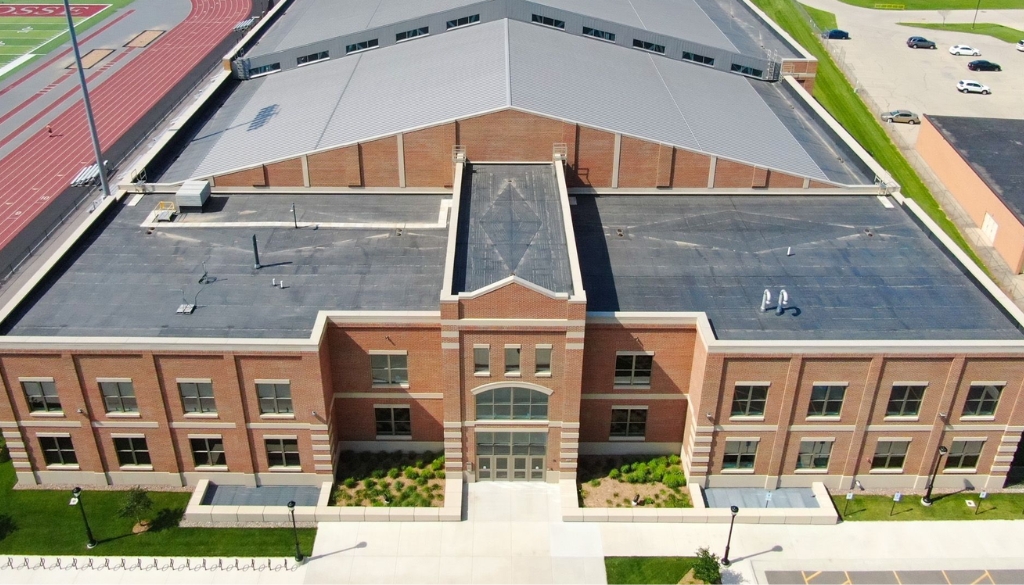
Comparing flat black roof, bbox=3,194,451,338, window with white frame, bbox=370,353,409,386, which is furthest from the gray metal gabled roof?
window with white frame, bbox=370,353,409,386

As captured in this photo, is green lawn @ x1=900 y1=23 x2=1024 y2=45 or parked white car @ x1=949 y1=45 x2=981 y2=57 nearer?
parked white car @ x1=949 y1=45 x2=981 y2=57

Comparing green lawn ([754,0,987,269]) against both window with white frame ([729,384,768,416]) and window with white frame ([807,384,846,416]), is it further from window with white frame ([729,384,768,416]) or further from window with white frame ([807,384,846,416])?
window with white frame ([729,384,768,416])

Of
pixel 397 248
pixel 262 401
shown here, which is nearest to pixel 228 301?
pixel 262 401

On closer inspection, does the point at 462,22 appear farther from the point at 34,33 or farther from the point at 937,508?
the point at 34,33

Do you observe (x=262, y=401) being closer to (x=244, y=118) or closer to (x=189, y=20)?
(x=244, y=118)

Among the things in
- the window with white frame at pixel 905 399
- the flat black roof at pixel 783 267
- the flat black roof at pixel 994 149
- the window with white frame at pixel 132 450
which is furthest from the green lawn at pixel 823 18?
the window with white frame at pixel 132 450

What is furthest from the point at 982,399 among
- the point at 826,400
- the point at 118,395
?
the point at 118,395
